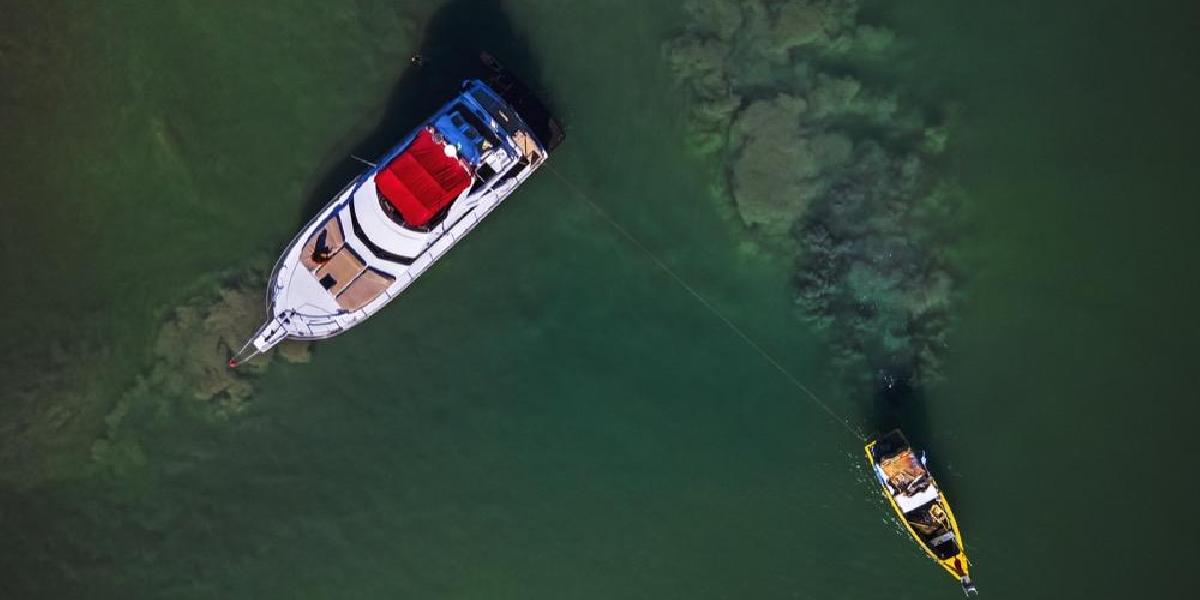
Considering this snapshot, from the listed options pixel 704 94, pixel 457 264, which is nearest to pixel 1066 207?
pixel 704 94

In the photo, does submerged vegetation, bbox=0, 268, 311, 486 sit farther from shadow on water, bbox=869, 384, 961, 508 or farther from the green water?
shadow on water, bbox=869, 384, 961, 508

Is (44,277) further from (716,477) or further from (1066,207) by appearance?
(1066,207)

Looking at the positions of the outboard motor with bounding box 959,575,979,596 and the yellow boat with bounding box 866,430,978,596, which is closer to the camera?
the yellow boat with bounding box 866,430,978,596

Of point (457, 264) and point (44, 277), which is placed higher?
point (44, 277)

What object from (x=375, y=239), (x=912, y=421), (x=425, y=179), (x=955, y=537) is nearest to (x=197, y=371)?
(x=375, y=239)

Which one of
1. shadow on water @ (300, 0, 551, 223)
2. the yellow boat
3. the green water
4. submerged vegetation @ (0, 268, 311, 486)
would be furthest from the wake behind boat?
the yellow boat

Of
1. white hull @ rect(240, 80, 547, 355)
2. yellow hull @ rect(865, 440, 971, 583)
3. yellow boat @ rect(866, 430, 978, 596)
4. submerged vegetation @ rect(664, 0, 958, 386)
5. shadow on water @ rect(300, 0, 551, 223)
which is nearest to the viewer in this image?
white hull @ rect(240, 80, 547, 355)

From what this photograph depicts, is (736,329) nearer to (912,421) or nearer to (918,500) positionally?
(912,421)
